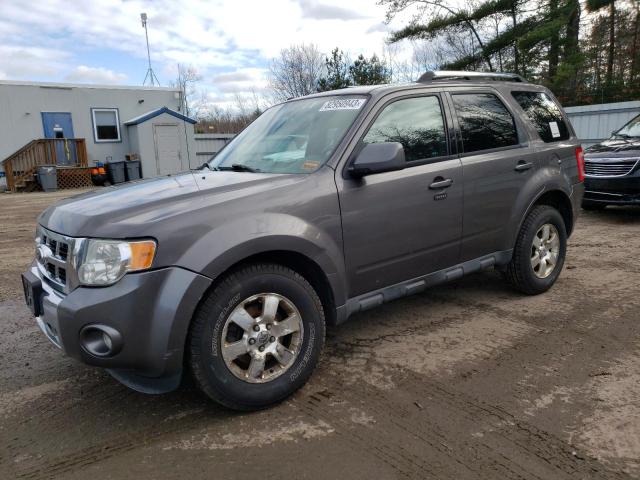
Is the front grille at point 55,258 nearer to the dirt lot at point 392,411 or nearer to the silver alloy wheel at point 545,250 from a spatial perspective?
the dirt lot at point 392,411

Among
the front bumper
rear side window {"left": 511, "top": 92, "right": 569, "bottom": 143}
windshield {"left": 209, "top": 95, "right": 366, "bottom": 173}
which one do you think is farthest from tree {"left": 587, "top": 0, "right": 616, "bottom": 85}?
the front bumper

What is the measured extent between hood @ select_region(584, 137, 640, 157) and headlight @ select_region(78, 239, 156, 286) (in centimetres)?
792

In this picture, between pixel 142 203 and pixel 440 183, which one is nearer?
pixel 142 203

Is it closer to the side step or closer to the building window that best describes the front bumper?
the side step

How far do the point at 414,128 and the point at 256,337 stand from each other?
6.39ft

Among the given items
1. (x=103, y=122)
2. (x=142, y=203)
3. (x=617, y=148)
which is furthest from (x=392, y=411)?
(x=103, y=122)

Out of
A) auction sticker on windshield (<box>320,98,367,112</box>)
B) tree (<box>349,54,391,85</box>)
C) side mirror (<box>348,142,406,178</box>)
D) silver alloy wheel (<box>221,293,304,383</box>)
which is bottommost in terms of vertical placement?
silver alloy wheel (<box>221,293,304,383</box>)

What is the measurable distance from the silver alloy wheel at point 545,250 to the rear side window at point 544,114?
0.84m

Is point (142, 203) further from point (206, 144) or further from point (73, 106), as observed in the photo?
point (206, 144)

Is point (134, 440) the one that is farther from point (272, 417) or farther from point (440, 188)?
point (440, 188)

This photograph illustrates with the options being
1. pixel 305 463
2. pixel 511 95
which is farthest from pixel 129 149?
pixel 305 463

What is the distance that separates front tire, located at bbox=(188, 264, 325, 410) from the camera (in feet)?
8.91

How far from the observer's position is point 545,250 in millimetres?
4754

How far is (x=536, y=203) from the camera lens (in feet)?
15.3
